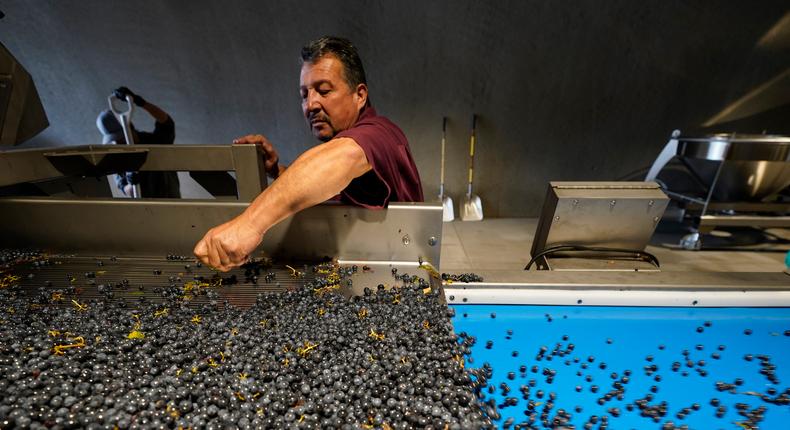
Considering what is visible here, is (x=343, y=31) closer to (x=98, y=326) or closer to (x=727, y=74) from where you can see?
(x=98, y=326)

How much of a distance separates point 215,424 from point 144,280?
26.6 inches

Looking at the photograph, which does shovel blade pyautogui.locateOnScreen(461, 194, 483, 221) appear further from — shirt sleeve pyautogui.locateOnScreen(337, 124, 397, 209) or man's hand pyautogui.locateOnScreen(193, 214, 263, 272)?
man's hand pyautogui.locateOnScreen(193, 214, 263, 272)

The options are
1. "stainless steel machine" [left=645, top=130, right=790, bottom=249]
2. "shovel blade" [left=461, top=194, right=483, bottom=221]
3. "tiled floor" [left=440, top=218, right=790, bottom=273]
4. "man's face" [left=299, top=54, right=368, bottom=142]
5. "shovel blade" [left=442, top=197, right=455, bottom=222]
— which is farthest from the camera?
"shovel blade" [left=461, top=194, right=483, bottom=221]

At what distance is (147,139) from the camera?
10.8 ft

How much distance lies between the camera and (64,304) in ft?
3.13

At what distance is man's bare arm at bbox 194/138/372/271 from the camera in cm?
94

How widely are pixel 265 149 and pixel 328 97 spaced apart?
2.79 ft

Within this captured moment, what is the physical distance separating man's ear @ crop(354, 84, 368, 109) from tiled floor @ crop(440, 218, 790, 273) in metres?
1.69

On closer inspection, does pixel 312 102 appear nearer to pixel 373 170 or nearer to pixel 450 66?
pixel 373 170

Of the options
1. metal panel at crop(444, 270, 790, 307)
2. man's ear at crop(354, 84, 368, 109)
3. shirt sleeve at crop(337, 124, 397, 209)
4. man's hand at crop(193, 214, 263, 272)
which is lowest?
man's hand at crop(193, 214, 263, 272)

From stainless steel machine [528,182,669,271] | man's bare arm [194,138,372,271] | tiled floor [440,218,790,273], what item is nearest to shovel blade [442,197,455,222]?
tiled floor [440,218,790,273]

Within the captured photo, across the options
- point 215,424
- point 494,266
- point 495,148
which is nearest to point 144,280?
point 215,424

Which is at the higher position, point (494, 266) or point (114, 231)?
point (494, 266)

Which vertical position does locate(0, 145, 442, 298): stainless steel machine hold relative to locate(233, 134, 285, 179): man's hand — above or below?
below
